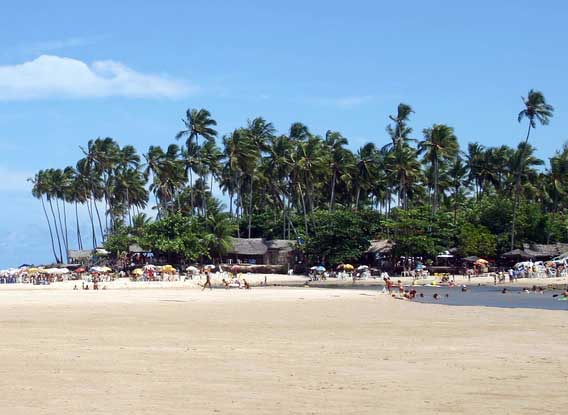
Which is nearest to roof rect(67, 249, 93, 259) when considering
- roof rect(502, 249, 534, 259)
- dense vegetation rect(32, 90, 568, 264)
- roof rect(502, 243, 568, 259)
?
dense vegetation rect(32, 90, 568, 264)

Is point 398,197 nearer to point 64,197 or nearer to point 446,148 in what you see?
point 446,148

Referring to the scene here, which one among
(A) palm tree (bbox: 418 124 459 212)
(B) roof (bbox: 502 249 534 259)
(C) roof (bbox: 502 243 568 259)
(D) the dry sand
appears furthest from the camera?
(A) palm tree (bbox: 418 124 459 212)

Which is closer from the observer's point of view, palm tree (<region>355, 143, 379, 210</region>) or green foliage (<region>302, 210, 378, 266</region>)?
green foliage (<region>302, 210, 378, 266</region>)

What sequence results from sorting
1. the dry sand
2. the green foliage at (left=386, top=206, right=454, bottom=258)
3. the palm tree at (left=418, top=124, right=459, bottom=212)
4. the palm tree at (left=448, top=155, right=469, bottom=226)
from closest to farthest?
1. the dry sand
2. the green foliage at (left=386, top=206, right=454, bottom=258)
3. the palm tree at (left=418, top=124, right=459, bottom=212)
4. the palm tree at (left=448, top=155, right=469, bottom=226)

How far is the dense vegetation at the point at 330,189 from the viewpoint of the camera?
70.9 meters

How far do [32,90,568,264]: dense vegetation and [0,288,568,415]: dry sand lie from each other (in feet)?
142

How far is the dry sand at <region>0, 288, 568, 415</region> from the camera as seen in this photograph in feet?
35.8

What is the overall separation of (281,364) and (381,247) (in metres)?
59.0

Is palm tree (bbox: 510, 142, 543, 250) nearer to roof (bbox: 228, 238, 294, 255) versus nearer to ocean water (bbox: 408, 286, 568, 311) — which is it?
roof (bbox: 228, 238, 294, 255)

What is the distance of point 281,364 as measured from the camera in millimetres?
14711

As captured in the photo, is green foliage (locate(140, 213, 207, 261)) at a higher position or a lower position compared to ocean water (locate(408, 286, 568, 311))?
higher

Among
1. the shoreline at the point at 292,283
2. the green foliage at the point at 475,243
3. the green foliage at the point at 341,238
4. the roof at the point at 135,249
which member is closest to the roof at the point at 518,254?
the green foliage at the point at 475,243

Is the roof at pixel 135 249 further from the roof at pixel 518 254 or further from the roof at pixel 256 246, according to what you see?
the roof at pixel 518 254

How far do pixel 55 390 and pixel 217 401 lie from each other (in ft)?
8.64
